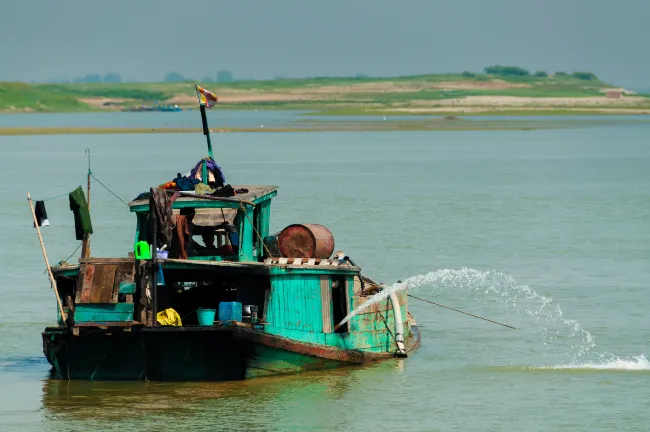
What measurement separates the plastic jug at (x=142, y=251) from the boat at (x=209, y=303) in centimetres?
2

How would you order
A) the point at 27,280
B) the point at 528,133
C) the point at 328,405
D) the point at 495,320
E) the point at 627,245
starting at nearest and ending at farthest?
the point at 328,405 → the point at 495,320 → the point at 27,280 → the point at 627,245 → the point at 528,133

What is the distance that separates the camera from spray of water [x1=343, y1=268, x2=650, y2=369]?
30.8 m

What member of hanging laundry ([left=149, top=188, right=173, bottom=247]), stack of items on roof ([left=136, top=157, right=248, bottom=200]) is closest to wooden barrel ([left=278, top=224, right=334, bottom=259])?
stack of items on roof ([left=136, top=157, right=248, bottom=200])

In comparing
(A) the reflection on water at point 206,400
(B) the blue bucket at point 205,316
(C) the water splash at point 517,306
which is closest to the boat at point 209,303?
(B) the blue bucket at point 205,316

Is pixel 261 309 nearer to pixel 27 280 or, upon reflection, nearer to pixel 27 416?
pixel 27 416

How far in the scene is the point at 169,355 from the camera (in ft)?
88.5

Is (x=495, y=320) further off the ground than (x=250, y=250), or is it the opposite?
(x=250, y=250)

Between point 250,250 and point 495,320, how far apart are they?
9372 mm

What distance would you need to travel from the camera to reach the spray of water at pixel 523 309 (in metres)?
30.8

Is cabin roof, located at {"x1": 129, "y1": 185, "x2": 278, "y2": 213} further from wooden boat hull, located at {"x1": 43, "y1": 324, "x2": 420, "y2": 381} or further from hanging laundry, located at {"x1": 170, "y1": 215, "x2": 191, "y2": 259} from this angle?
wooden boat hull, located at {"x1": 43, "y1": 324, "x2": 420, "y2": 381}

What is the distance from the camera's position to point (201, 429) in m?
24.8

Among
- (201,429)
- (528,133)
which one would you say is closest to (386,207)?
(201,429)

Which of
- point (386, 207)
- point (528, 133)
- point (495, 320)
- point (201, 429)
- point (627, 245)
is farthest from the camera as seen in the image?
point (528, 133)

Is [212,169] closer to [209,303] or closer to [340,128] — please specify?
[209,303]
